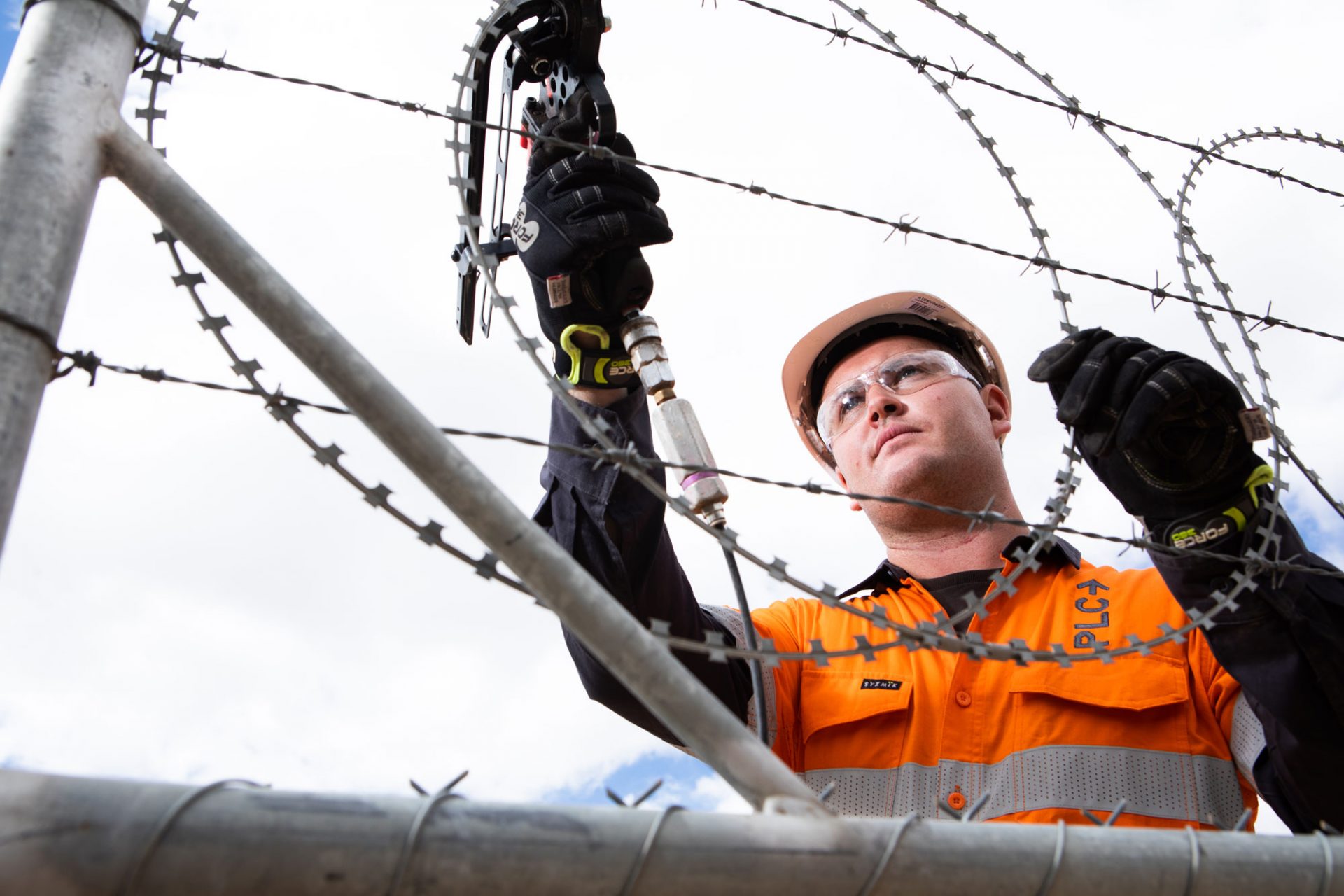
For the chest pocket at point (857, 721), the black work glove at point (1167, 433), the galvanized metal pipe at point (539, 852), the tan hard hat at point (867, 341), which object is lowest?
the galvanized metal pipe at point (539, 852)

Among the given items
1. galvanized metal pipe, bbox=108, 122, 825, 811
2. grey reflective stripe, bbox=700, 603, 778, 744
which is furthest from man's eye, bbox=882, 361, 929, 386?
galvanized metal pipe, bbox=108, 122, 825, 811

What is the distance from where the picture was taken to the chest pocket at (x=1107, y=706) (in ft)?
9.09

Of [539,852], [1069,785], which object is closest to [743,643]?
[1069,785]

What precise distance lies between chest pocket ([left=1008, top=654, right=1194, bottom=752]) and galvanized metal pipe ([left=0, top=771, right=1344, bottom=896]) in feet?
5.08

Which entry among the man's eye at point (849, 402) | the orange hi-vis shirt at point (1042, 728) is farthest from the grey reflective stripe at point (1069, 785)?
the man's eye at point (849, 402)

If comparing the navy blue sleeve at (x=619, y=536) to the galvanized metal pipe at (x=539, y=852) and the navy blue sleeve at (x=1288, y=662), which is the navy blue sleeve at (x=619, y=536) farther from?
the galvanized metal pipe at (x=539, y=852)

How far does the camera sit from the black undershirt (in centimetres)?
334

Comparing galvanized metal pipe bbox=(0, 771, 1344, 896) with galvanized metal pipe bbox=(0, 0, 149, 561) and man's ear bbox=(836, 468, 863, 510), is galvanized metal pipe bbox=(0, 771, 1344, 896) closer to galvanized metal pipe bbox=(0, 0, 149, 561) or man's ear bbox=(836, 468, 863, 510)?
galvanized metal pipe bbox=(0, 0, 149, 561)

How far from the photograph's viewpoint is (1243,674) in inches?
101

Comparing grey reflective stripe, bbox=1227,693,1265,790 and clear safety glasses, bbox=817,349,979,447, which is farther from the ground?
clear safety glasses, bbox=817,349,979,447

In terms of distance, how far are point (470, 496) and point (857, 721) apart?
72.4 inches

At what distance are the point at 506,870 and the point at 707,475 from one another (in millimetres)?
1144

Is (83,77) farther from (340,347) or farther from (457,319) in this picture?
(457,319)

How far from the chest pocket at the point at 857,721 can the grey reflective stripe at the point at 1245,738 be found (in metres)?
0.74
